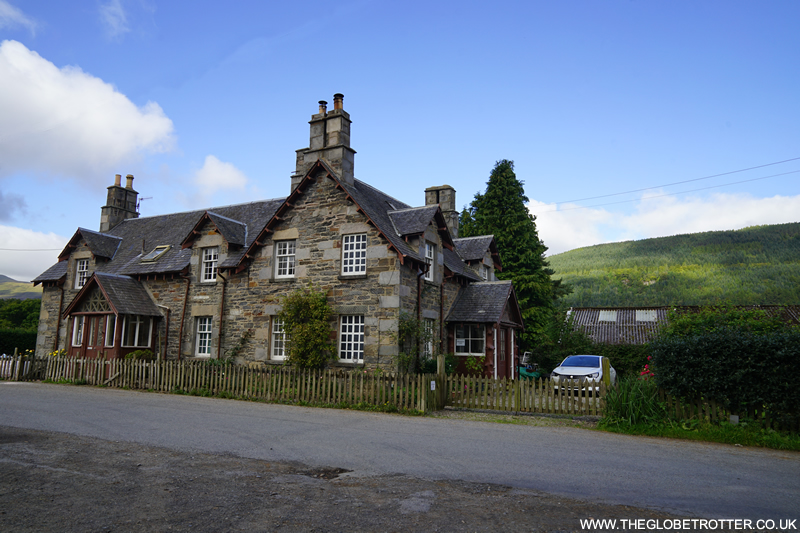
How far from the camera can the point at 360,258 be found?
20422 mm

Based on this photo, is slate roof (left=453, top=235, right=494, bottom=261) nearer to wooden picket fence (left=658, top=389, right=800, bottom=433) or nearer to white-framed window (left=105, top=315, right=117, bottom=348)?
wooden picket fence (left=658, top=389, right=800, bottom=433)

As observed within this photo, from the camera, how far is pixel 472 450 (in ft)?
33.4

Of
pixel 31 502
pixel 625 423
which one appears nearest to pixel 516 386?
pixel 625 423

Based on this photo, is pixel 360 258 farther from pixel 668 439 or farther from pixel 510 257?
pixel 510 257

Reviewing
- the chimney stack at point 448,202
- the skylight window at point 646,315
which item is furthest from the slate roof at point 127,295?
the skylight window at point 646,315

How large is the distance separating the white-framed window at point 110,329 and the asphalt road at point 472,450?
8.13 m

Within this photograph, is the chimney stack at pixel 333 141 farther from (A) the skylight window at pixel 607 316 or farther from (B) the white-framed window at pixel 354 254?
(A) the skylight window at pixel 607 316

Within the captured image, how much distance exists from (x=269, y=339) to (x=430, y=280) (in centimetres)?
690

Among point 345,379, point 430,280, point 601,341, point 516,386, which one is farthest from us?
point 601,341

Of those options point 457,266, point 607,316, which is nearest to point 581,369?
point 457,266

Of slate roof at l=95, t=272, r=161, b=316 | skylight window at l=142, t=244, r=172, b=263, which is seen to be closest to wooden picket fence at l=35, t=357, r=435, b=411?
slate roof at l=95, t=272, r=161, b=316

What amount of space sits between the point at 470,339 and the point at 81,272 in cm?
2086

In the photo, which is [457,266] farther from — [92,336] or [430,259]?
[92,336]

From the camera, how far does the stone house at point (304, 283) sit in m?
20.1
